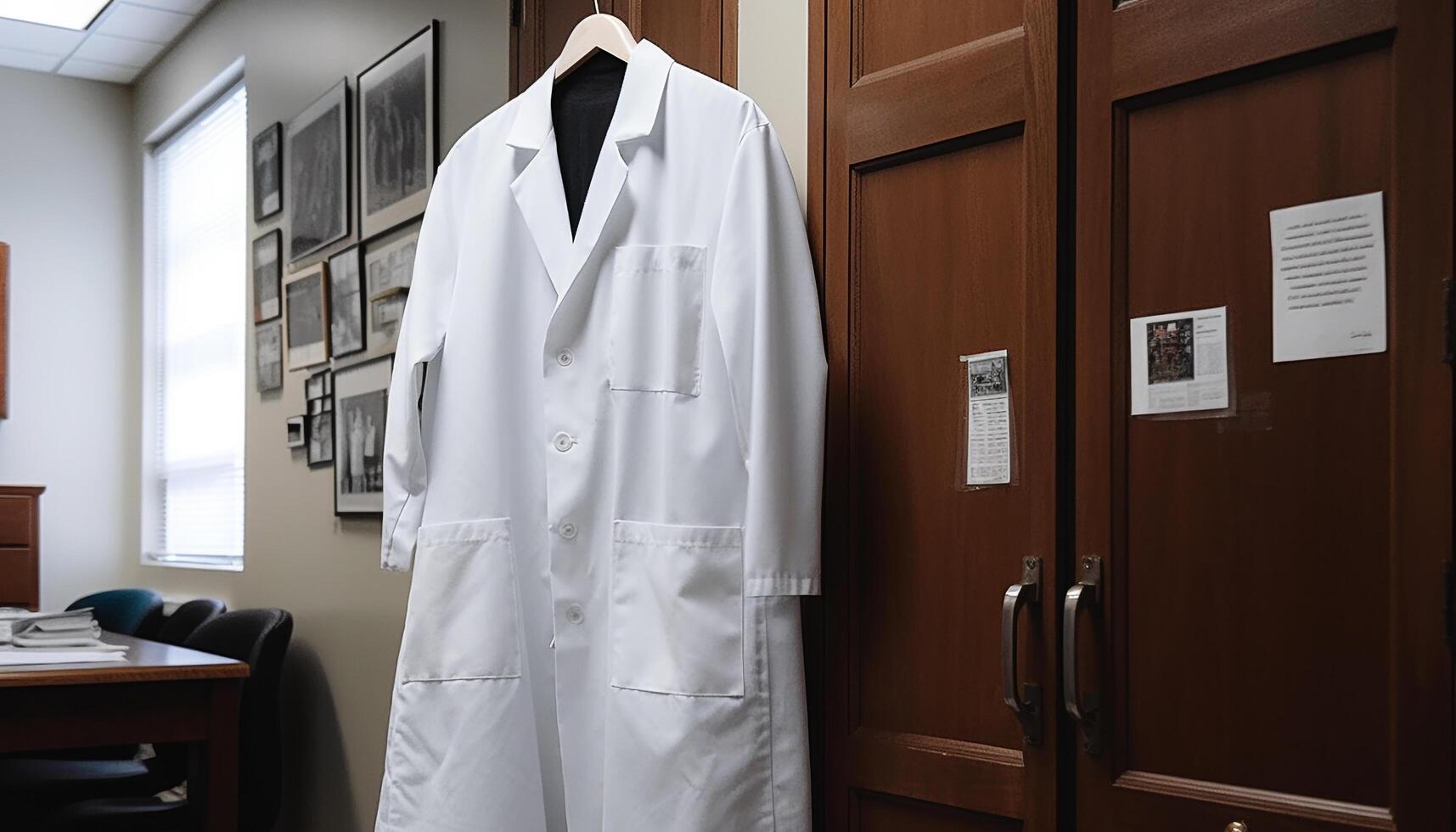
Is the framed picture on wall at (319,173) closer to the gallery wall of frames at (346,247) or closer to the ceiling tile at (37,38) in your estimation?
the gallery wall of frames at (346,247)

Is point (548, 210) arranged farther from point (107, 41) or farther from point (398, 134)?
point (107, 41)

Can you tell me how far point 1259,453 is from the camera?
1.40 meters

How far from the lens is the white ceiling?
193 inches

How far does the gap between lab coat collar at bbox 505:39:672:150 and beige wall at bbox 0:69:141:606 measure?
4.15 metres

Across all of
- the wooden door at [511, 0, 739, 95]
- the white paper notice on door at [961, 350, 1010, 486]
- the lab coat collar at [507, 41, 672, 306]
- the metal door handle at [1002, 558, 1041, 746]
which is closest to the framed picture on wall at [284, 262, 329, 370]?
the wooden door at [511, 0, 739, 95]

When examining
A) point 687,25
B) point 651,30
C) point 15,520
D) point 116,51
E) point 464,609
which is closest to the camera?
point 464,609

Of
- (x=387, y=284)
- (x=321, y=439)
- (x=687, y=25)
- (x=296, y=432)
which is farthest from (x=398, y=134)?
(x=687, y=25)

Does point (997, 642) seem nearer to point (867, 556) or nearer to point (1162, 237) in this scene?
point (867, 556)

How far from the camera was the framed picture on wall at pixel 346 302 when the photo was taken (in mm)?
3643

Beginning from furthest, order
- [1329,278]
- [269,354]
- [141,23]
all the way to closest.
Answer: [141,23], [269,354], [1329,278]

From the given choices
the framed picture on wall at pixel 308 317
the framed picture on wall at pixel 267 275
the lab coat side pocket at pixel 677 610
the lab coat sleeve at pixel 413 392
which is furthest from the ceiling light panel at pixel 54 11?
the lab coat side pocket at pixel 677 610

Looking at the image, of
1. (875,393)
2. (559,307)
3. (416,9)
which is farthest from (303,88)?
(875,393)

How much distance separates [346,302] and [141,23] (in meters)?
2.06

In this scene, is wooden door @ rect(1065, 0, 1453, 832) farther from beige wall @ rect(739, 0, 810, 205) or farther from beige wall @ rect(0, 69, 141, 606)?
beige wall @ rect(0, 69, 141, 606)
